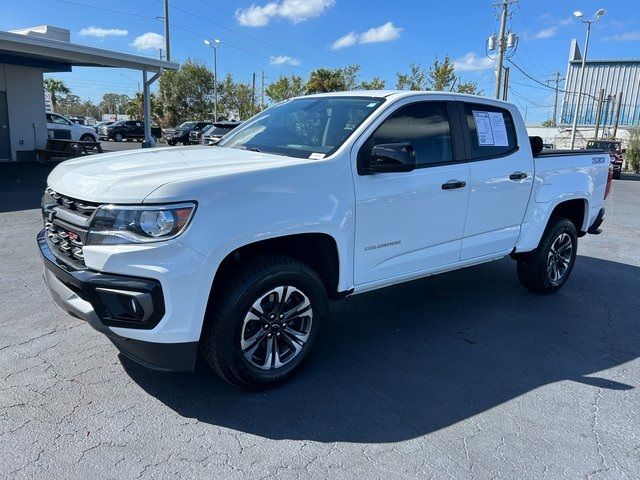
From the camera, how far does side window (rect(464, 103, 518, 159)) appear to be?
172 inches

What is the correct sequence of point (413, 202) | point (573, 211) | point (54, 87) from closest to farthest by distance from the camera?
point (413, 202), point (573, 211), point (54, 87)

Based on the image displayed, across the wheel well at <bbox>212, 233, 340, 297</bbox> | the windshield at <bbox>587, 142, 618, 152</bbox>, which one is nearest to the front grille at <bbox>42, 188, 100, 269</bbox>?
the wheel well at <bbox>212, 233, 340, 297</bbox>

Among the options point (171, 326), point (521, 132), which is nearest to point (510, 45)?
point (521, 132)

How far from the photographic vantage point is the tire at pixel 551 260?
17.1 feet

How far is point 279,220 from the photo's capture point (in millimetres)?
2984

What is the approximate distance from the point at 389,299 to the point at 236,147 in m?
2.21

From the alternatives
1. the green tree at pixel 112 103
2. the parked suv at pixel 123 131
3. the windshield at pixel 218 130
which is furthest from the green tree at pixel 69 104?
the windshield at pixel 218 130

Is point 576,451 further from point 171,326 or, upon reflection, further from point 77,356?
point 77,356

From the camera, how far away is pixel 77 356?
3.59 metres

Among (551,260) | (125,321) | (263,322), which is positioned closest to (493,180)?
(551,260)

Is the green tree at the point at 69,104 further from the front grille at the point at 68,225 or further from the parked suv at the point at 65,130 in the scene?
the front grille at the point at 68,225

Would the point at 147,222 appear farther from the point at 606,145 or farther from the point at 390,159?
the point at 606,145

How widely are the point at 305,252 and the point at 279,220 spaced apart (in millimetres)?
493

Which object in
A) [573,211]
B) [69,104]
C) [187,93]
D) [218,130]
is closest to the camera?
[573,211]
